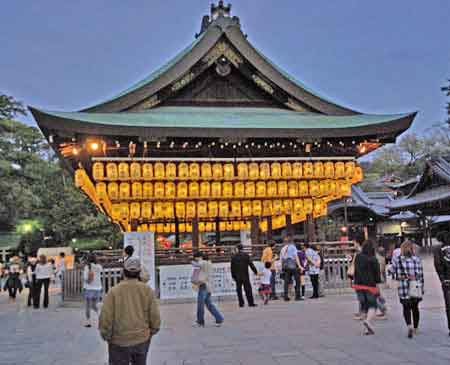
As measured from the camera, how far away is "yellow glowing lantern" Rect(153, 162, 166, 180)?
1684 cm

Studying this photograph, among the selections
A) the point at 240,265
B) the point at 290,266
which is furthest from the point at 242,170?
the point at 240,265

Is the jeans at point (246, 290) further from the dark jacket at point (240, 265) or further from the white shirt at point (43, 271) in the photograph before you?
the white shirt at point (43, 271)

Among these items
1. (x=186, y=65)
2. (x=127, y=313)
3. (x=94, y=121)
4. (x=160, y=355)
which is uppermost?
(x=186, y=65)

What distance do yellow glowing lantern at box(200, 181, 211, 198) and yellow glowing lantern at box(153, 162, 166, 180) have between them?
169 cm

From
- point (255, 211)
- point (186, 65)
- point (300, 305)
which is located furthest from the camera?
point (255, 211)

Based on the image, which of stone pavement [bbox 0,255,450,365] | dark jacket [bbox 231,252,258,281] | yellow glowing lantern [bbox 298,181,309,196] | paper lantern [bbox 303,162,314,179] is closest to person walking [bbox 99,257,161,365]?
stone pavement [bbox 0,255,450,365]

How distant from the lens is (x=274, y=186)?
60.7 ft

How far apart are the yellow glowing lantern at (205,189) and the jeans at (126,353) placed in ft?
43.2

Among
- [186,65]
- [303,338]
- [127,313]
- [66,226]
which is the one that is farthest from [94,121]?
[66,226]

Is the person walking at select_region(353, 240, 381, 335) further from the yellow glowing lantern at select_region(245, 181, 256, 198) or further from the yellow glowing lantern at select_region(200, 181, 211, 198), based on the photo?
the yellow glowing lantern at select_region(200, 181, 211, 198)

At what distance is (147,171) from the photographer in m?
16.8

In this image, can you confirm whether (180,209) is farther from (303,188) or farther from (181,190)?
(303,188)

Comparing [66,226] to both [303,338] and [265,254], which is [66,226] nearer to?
[265,254]

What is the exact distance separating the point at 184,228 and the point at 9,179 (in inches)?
538
